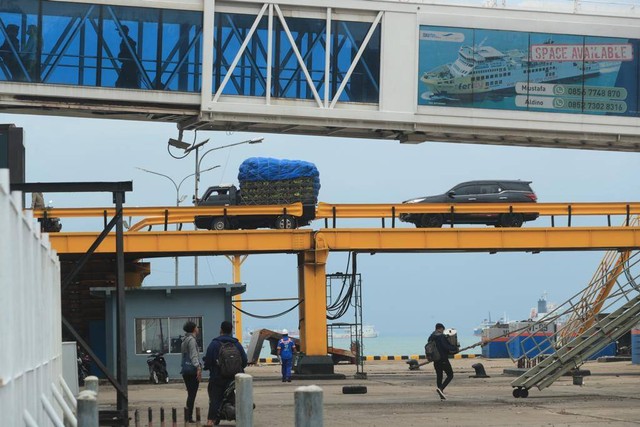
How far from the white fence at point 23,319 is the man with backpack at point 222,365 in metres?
4.10

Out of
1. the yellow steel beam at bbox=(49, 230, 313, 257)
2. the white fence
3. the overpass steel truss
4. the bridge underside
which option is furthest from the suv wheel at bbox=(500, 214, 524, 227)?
the white fence

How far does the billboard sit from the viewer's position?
31422 mm

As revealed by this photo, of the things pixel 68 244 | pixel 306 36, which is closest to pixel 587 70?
pixel 306 36

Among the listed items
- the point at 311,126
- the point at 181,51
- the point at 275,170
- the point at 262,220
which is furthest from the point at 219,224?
the point at 181,51

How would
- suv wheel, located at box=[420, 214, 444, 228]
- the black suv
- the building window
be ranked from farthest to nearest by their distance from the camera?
the black suv → suv wheel, located at box=[420, 214, 444, 228] → the building window

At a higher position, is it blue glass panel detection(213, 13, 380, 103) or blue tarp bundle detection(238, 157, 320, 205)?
blue glass panel detection(213, 13, 380, 103)

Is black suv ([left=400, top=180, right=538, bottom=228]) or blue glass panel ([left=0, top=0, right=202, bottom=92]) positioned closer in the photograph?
blue glass panel ([left=0, top=0, right=202, bottom=92])

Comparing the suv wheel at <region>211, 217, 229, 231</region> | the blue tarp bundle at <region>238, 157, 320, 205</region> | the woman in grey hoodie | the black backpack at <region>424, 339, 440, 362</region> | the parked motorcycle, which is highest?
the blue tarp bundle at <region>238, 157, 320, 205</region>

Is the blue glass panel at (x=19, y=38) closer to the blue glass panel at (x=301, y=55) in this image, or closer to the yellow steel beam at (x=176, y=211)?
the blue glass panel at (x=301, y=55)

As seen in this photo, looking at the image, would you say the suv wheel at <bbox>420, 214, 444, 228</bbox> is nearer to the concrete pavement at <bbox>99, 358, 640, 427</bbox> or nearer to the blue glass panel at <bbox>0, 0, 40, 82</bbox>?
the concrete pavement at <bbox>99, 358, 640, 427</bbox>

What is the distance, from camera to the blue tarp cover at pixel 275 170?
4181 centimetres

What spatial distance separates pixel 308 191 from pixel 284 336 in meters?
7.08

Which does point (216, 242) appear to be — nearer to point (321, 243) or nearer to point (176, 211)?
point (176, 211)

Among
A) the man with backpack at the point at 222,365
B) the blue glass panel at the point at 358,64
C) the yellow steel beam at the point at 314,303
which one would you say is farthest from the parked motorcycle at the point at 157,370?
the man with backpack at the point at 222,365
